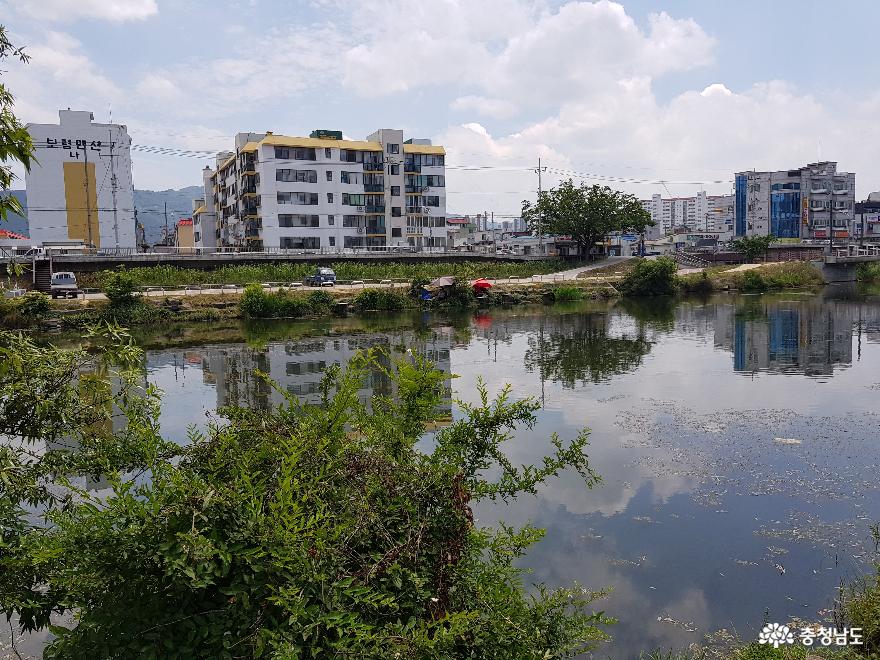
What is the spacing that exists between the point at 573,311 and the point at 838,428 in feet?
101

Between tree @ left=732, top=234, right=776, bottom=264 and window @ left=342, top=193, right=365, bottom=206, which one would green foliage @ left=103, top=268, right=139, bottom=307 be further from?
tree @ left=732, top=234, right=776, bottom=264

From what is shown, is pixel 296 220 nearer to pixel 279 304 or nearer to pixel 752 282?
pixel 279 304

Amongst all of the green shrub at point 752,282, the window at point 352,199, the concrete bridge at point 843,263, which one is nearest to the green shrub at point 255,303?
the window at point 352,199

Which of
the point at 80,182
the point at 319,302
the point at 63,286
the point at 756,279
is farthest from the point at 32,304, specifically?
the point at 756,279

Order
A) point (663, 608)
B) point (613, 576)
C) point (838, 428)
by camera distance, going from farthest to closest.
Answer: point (838, 428), point (613, 576), point (663, 608)

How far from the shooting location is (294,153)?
231ft

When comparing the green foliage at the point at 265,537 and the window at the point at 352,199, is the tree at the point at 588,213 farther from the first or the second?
the green foliage at the point at 265,537

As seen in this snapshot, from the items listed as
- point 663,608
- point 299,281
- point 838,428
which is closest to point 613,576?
point 663,608

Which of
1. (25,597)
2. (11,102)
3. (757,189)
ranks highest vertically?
(757,189)

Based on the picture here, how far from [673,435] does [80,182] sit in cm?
6741

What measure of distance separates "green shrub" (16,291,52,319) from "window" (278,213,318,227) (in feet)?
110

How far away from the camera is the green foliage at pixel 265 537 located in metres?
4.04

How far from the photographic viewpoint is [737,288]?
201ft

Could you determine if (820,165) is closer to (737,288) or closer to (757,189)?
(757,189)
